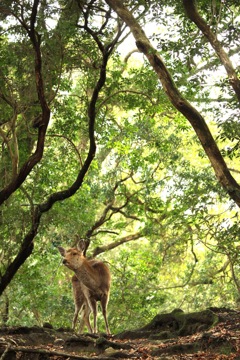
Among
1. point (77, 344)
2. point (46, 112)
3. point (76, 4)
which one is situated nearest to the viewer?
point (77, 344)

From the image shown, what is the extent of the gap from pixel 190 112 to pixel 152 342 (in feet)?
12.8

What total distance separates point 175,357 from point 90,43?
772 centimetres

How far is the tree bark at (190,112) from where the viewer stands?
Answer: 9312mm

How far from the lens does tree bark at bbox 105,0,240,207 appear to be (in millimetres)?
9312

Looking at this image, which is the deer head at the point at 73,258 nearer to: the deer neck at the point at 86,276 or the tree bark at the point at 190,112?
the deer neck at the point at 86,276

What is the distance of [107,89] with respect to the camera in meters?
13.8

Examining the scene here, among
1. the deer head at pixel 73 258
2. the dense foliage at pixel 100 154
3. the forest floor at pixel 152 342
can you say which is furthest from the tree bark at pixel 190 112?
the deer head at pixel 73 258

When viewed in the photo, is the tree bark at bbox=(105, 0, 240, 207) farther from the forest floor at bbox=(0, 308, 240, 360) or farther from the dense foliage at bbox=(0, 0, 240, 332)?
the forest floor at bbox=(0, 308, 240, 360)

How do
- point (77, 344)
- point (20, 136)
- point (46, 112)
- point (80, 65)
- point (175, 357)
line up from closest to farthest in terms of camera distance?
point (175, 357)
point (77, 344)
point (46, 112)
point (80, 65)
point (20, 136)

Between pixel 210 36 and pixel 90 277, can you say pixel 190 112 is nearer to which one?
pixel 210 36

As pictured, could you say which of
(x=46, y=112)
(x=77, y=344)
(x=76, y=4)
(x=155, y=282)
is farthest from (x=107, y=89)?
(x=155, y=282)

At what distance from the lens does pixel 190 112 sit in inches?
386

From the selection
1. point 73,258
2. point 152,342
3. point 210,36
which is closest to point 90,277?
point 73,258

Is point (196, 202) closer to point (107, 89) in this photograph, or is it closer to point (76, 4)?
point (107, 89)
